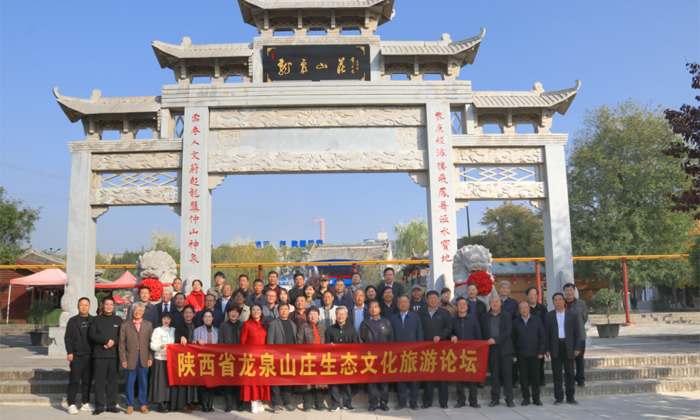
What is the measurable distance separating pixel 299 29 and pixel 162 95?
2.85m

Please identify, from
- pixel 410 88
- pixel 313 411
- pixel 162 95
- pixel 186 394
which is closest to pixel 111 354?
pixel 186 394

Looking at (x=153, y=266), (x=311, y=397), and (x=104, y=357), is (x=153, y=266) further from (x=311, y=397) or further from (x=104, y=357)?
(x=311, y=397)

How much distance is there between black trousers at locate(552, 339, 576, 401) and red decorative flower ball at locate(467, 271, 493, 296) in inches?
53.6

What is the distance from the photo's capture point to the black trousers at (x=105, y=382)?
5336 mm

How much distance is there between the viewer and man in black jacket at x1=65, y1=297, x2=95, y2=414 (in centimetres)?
536

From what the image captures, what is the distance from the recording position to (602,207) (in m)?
17.9

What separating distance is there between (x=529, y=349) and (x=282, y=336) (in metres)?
2.74

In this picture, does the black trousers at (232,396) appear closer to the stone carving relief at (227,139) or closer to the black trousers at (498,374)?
the black trousers at (498,374)

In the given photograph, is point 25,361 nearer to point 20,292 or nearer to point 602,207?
point 20,292

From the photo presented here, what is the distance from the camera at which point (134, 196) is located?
9.00 metres

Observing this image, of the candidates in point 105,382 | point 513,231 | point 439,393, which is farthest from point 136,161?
point 513,231

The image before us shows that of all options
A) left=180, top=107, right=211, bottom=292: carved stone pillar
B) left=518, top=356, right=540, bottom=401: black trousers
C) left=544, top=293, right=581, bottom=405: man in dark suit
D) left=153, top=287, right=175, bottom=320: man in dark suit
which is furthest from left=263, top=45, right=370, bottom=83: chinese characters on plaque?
left=518, top=356, right=540, bottom=401: black trousers

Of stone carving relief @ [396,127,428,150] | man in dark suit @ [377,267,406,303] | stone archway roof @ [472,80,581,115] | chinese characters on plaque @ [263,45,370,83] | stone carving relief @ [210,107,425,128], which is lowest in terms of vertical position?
man in dark suit @ [377,267,406,303]

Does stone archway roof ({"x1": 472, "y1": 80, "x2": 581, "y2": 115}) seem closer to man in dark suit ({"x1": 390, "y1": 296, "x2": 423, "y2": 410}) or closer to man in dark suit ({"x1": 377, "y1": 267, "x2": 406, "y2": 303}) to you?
man in dark suit ({"x1": 377, "y1": 267, "x2": 406, "y2": 303})
